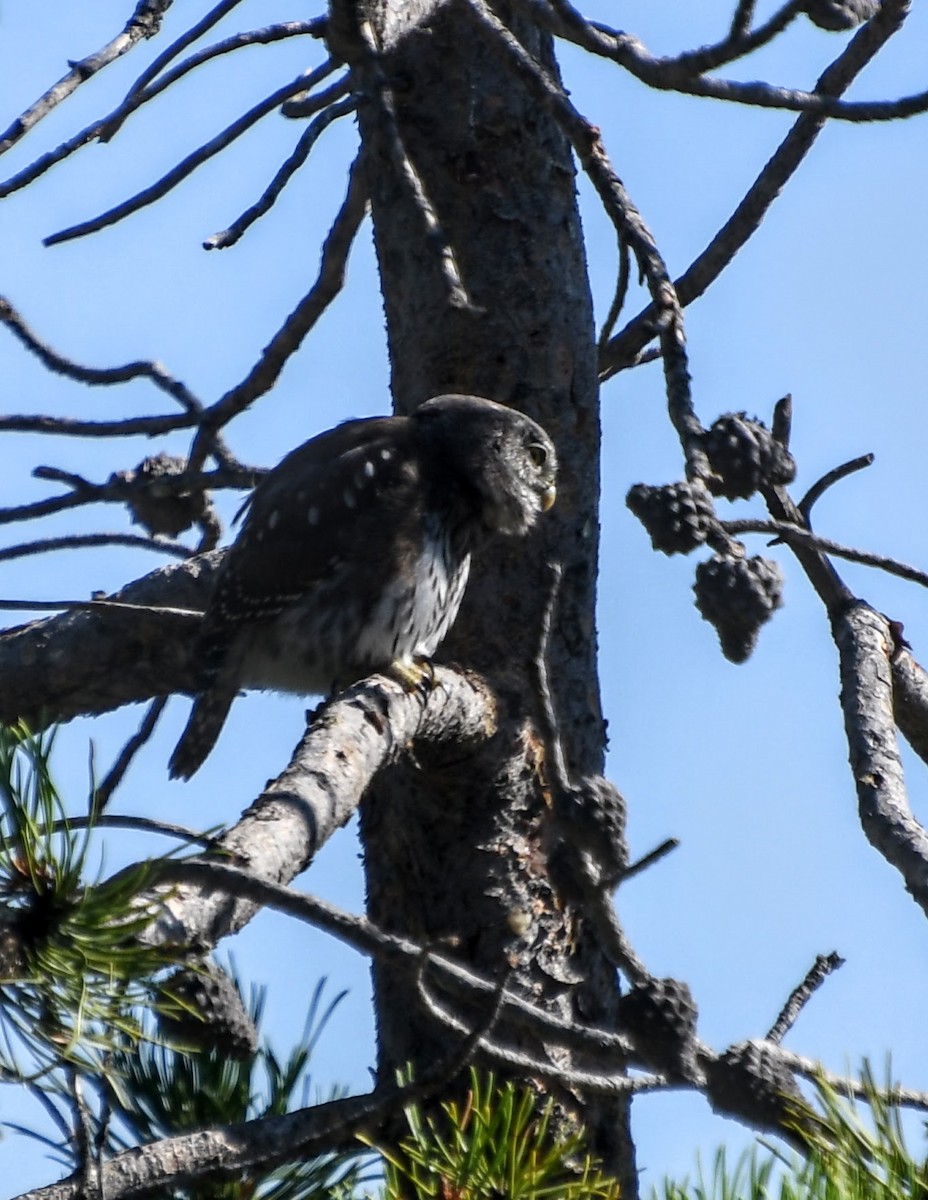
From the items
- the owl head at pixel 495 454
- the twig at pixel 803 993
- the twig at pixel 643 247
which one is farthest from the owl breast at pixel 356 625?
the twig at pixel 803 993

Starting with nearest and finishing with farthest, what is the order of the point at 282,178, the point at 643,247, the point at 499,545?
the point at 643,247 → the point at 282,178 → the point at 499,545

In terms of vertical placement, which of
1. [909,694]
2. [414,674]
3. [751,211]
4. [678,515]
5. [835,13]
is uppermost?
[751,211]

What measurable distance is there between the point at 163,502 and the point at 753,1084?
8.42 feet

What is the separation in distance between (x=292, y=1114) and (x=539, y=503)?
6.18ft

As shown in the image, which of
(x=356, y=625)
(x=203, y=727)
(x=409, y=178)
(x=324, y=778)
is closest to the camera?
(x=324, y=778)

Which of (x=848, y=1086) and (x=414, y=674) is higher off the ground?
(x=414, y=674)

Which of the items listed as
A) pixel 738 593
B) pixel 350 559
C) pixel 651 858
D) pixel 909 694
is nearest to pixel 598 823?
pixel 651 858

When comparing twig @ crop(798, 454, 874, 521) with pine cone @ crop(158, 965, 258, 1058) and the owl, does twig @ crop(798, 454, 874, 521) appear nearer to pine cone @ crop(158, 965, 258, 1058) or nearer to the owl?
the owl

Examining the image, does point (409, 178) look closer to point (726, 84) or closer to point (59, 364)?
point (726, 84)

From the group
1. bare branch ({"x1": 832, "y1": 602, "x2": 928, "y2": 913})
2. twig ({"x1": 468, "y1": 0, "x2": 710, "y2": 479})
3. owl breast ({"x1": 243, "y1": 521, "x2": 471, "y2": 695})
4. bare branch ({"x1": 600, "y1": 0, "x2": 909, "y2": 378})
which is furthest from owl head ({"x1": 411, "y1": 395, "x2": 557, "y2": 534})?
twig ({"x1": 468, "y1": 0, "x2": 710, "y2": 479})

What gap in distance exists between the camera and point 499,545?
13.3ft

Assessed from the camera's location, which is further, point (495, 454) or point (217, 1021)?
point (495, 454)

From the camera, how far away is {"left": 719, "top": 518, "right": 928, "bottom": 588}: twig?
3.01 metres

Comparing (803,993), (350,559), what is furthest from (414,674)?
(803,993)
